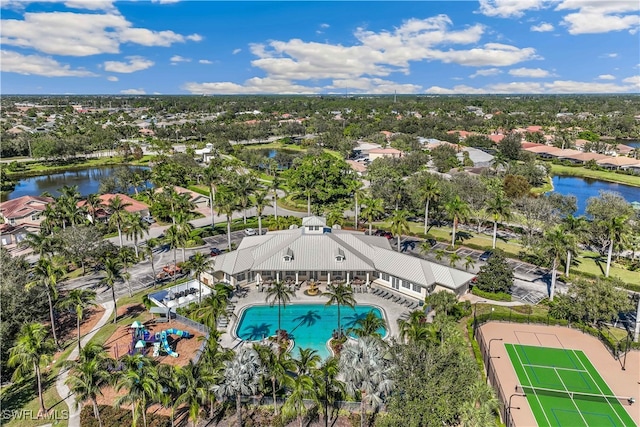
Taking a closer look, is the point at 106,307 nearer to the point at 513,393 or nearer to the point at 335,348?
the point at 335,348

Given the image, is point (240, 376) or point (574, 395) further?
point (574, 395)

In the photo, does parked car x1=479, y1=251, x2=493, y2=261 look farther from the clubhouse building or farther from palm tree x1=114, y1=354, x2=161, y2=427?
palm tree x1=114, y1=354, x2=161, y2=427

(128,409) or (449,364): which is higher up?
(449,364)

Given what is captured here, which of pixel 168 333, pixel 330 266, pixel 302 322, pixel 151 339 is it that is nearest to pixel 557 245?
pixel 330 266

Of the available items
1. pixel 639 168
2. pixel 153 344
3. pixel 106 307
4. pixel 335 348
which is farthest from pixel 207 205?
pixel 639 168

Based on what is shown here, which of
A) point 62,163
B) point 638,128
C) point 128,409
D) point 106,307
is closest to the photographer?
point 128,409

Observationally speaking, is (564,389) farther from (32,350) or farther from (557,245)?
(32,350)
